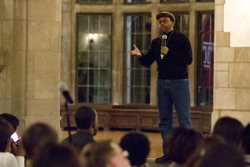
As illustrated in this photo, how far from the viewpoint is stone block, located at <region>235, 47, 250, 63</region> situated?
5230mm

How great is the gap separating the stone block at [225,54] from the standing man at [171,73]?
1.08 metres

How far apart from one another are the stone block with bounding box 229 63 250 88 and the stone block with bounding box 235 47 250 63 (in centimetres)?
5

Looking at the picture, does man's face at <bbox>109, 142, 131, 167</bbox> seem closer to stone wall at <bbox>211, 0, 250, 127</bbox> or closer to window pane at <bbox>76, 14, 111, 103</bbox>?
stone wall at <bbox>211, 0, 250, 127</bbox>

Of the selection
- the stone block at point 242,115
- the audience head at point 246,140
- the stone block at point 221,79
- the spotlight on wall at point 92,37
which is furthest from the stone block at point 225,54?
the spotlight on wall at point 92,37

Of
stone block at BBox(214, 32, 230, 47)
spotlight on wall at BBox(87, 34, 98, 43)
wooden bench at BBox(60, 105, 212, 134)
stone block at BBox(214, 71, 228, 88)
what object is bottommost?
wooden bench at BBox(60, 105, 212, 134)

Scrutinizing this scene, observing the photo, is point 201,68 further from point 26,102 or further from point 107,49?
point 26,102

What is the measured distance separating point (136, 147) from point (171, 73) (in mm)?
1873

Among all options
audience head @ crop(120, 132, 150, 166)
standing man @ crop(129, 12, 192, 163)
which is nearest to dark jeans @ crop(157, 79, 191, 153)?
standing man @ crop(129, 12, 192, 163)

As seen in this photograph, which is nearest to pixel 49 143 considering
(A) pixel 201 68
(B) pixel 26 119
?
(B) pixel 26 119

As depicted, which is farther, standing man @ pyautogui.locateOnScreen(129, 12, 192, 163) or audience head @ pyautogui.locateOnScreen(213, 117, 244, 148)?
standing man @ pyautogui.locateOnScreen(129, 12, 192, 163)

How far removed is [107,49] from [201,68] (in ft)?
5.64

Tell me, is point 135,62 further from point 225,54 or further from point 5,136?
point 5,136

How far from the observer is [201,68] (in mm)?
8477

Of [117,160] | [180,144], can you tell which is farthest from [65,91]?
[117,160]
